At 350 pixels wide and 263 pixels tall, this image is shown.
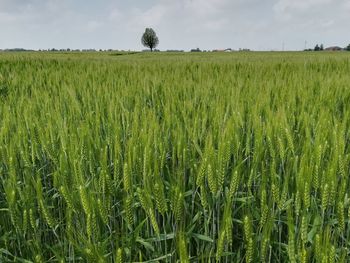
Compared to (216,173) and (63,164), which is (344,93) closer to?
(216,173)

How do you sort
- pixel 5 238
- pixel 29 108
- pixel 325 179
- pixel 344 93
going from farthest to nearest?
1. pixel 344 93
2. pixel 29 108
3. pixel 5 238
4. pixel 325 179

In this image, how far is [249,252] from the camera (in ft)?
2.55

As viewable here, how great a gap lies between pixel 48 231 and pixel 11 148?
0.31 metres

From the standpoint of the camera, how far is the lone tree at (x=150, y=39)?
210 feet

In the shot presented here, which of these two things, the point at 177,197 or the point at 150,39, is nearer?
the point at 177,197

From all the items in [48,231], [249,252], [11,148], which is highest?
[11,148]

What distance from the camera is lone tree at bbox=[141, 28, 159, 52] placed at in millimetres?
64062

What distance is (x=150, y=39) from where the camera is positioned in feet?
210

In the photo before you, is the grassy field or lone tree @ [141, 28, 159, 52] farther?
lone tree @ [141, 28, 159, 52]

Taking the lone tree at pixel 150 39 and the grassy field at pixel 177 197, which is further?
the lone tree at pixel 150 39

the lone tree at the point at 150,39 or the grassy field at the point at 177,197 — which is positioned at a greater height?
the lone tree at the point at 150,39

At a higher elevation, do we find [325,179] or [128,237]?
[325,179]

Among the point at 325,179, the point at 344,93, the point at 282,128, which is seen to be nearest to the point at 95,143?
the point at 282,128

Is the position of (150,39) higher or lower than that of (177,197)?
higher
